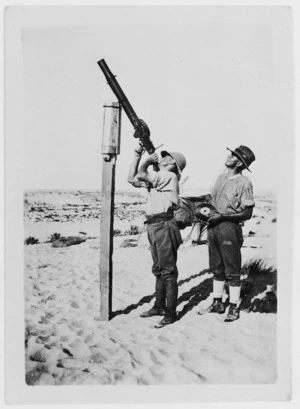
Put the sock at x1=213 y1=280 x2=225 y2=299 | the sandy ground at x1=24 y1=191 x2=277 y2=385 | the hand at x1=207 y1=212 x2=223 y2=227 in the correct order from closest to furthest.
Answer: the sandy ground at x1=24 y1=191 x2=277 y2=385 < the hand at x1=207 y1=212 x2=223 y2=227 < the sock at x1=213 y1=280 x2=225 y2=299

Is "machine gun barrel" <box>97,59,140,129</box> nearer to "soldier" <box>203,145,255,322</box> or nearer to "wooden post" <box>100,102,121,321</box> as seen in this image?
"wooden post" <box>100,102,121,321</box>

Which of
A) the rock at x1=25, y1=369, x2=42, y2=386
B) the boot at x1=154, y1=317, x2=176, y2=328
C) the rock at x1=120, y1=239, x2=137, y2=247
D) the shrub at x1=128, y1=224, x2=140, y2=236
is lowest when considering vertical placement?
the rock at x1=25, y1=369, x2=42, y2=386

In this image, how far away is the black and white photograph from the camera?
4.68 meters

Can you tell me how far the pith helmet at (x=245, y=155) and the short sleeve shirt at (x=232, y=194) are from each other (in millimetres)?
123

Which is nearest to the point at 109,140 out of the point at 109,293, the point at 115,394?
the point at 109,293

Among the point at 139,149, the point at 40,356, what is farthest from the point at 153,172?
the point at 40,356

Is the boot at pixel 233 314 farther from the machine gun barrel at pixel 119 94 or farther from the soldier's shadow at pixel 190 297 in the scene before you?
the machine gun barrel at pixel 119 94

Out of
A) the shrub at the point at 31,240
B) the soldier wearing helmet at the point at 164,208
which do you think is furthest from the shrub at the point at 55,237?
the soldier wearing helmet at the point at 164,208

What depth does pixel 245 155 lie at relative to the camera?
4.70 meters

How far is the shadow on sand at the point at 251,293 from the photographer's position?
4.79m

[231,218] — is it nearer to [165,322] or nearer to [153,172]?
[153,172]

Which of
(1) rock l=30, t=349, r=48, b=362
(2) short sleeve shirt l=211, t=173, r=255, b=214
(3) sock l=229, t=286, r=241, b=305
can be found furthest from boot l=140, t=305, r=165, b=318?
(2) short sleeve shirt l=211, t=173, r=255, b=214

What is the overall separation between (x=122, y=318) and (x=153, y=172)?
48.3 inches

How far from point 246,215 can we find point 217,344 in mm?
1063
